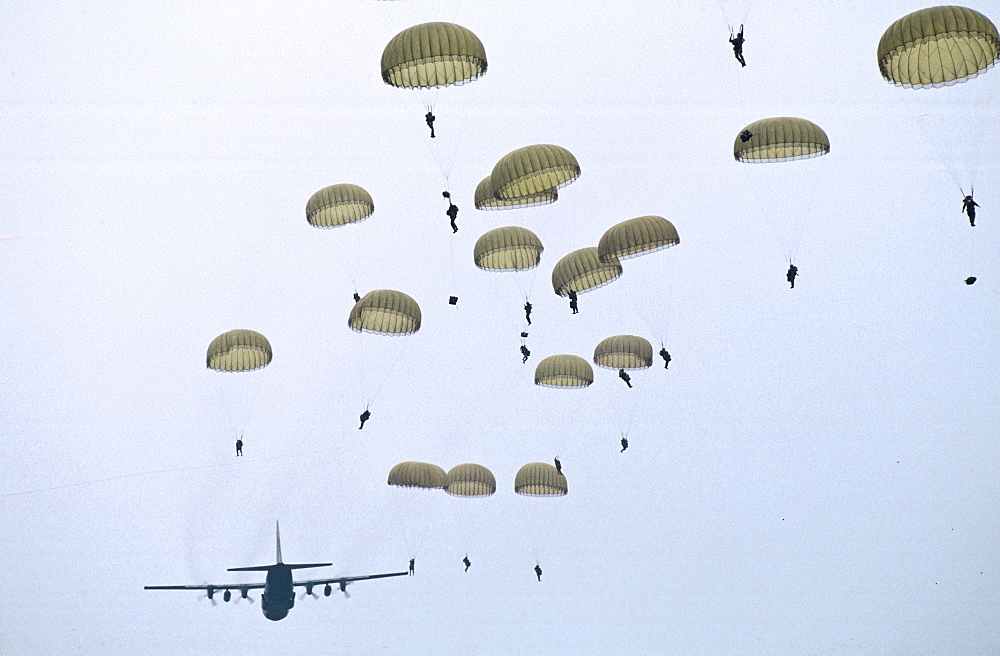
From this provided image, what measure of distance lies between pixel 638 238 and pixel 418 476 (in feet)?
41.8

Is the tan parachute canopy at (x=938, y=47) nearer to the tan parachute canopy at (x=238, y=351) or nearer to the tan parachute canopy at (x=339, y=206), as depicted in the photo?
the tan parachute canopy at (x=339, y=206)

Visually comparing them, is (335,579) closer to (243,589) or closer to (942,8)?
(243,589)

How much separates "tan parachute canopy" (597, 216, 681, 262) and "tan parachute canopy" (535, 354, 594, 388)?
246 inches

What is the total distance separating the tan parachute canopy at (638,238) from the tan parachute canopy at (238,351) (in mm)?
11988

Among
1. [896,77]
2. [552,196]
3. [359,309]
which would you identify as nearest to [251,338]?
[359,309]

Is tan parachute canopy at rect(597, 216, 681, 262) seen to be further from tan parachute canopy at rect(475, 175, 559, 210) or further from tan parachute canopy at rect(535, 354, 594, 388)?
tan parachute canopy at rect(535, 354, 594, 388)

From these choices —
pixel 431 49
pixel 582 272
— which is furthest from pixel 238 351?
pixel 431 49

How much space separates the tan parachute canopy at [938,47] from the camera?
21.0 meters

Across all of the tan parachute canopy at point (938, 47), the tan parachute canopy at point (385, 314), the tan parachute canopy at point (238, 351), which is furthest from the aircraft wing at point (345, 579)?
the tan parachute canopy at point (938, 47)

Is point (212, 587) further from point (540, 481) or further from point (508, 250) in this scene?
point (508, 250)

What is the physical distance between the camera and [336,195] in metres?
30.2

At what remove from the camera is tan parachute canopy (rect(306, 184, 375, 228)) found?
30.1 metres

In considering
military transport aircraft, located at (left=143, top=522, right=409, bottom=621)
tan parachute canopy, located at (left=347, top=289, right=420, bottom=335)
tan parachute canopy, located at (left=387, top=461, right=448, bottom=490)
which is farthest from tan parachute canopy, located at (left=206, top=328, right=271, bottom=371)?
military transport aircraft, located at (left=143, top=522, right=409, bottom=621)

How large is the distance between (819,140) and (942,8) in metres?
4.11
